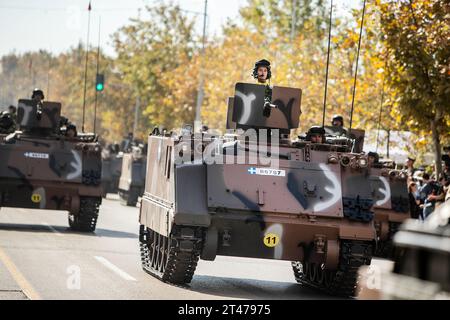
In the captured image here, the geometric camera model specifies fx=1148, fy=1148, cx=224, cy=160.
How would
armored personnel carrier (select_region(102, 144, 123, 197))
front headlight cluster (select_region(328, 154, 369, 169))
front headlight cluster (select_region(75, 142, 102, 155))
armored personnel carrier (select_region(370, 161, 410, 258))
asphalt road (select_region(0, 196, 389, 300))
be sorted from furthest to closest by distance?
1. armored personnel carrier (select_region(102, 144, 123, 197))
2. front headlight cluster (select_region(75, 142, 102, 155))
3. armored personnel carrier (select_region(370, 161, 410, 258))
4. front headlight cluster (select_region(328, 154, 369, 169))
5. asphalt road (select_region(0, 196, 389, 300))

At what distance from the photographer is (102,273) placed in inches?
558

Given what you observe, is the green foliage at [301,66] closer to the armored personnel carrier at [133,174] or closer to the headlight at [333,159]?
the armored personnel carrier at [133,174]

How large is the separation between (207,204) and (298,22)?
63.5 meters

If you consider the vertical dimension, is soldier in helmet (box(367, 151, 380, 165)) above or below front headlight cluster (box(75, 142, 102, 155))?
above

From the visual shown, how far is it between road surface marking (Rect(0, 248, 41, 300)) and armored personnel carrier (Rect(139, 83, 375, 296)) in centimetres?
172

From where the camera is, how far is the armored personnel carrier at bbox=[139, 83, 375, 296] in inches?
516

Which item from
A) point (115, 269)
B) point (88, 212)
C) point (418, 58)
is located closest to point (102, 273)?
point (115, 269)

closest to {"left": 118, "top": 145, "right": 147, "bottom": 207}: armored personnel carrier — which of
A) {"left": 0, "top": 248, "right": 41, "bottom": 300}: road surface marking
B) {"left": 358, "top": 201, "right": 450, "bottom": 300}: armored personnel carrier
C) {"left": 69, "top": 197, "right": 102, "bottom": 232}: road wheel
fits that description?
{"left": 69, "top": 197, "right": 102, "bottom": 232}: road wheel

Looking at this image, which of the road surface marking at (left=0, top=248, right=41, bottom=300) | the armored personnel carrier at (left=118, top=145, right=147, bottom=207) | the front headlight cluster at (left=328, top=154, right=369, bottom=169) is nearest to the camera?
the road surface marking at (left=0, top=248, right=41, bottom=300)

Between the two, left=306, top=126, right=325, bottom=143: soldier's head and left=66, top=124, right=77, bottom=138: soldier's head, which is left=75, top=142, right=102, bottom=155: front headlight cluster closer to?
left=66, top=124, right=77, bottom=138: soldier's head

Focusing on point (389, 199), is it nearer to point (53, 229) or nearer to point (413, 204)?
point (413, 204)

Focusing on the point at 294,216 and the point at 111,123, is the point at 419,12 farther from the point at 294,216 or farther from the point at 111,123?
the point at 111,123

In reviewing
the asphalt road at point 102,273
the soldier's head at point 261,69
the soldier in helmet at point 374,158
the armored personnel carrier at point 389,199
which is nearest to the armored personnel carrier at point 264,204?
the soldier's head at point 261,69
